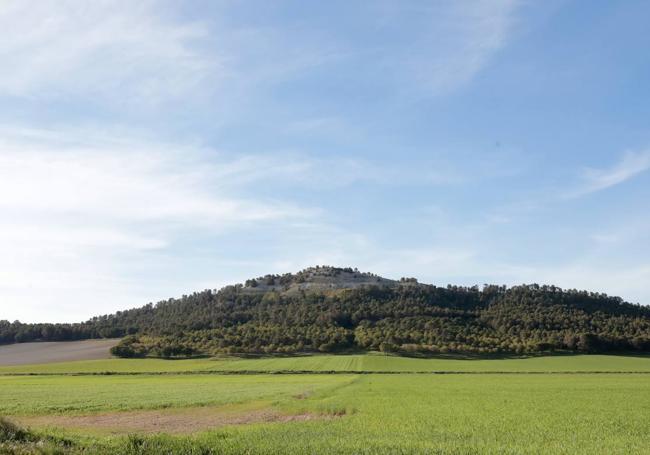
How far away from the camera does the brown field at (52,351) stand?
400ft

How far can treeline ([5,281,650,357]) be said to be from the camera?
125m

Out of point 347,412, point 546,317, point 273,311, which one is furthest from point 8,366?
point 546,317

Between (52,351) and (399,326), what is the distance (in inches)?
3555

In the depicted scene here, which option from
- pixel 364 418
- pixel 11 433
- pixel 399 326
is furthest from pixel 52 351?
pixel 11 433

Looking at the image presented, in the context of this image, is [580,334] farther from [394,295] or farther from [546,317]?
→ [394,295]

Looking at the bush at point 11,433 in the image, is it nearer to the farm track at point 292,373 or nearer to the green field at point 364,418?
the green field at point 364,418

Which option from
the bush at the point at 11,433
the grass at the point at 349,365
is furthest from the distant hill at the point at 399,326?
the bush at the point at 11,433

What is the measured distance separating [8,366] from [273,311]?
84.3 m

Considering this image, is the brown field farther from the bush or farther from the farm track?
the bush

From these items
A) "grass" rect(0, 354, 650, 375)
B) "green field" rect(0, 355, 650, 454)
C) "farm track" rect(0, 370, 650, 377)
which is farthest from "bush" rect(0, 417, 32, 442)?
"grass" rect(0, 354, 650, 375)

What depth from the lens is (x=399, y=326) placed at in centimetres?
15125

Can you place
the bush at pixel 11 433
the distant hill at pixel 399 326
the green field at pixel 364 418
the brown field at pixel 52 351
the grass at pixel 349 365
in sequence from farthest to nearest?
the distant hill at pixel 399 326
the brown field at pixel 52 351
the grass at pixel 349 365
the green field at pixel 364 418
the bush at pixel 11 433

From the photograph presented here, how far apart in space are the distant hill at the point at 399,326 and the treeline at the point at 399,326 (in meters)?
0.28

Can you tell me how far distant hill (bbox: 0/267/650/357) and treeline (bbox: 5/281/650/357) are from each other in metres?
0.28
